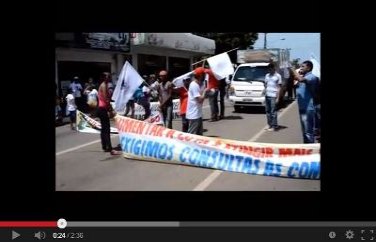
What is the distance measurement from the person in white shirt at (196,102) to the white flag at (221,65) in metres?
0.39

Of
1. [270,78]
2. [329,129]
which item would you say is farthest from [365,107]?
[270,78]

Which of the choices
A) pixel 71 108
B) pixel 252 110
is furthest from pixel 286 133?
pixel 252 110

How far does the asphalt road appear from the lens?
4.46 meters

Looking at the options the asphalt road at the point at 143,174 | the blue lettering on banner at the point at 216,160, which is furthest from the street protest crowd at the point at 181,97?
the blue lettering on banner at the point at 216,160

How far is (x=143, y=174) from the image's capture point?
5316 millimetres

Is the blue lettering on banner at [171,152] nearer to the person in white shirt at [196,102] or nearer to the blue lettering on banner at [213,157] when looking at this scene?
the blue lettering on banner at [213,157]

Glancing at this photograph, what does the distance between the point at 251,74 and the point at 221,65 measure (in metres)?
5.25

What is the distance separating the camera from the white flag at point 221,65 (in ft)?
24.3

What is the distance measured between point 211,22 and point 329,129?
3.95ft

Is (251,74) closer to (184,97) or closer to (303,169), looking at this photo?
(184,97)

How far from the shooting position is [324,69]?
340 cm

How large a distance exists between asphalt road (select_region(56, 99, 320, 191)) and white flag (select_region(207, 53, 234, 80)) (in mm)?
1020
